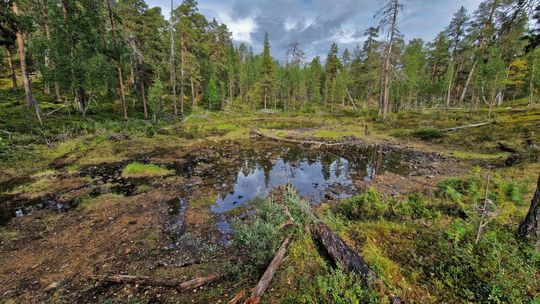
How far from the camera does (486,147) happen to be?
16.3m

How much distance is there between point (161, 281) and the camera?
4543 mm

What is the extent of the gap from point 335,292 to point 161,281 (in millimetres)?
3383

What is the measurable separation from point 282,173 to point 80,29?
2231cm

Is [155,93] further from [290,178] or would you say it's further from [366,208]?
[366,208]

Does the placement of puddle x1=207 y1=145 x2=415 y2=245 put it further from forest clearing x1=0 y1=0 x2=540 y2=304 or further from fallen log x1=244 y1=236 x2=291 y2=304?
fallen log x1=244 y1=236 x2=291 y2=304

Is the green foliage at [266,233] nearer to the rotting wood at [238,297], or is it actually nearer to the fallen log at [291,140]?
the rotting wood at [238,297]

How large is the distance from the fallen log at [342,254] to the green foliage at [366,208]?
7.08ft

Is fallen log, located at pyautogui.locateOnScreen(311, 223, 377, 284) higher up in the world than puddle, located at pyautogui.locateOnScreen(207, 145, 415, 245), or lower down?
higher up

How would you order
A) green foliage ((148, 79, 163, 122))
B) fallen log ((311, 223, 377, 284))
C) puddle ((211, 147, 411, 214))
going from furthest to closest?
green foliage ((148, 79, 163, 122)), puddle ((211, 147, 411, 214)), fallen log ((311, 223, 377, 284))

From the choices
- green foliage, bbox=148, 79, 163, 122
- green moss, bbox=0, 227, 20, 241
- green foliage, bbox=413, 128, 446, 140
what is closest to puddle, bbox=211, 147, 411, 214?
green moss, bbox=0, 227, 20, 241

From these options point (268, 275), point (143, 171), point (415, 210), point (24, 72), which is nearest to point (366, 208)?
point (415, 210)

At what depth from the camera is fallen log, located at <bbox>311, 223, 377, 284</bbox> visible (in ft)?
12.8

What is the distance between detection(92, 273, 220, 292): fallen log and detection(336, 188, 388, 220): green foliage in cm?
441

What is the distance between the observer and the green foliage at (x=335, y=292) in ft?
11.6
